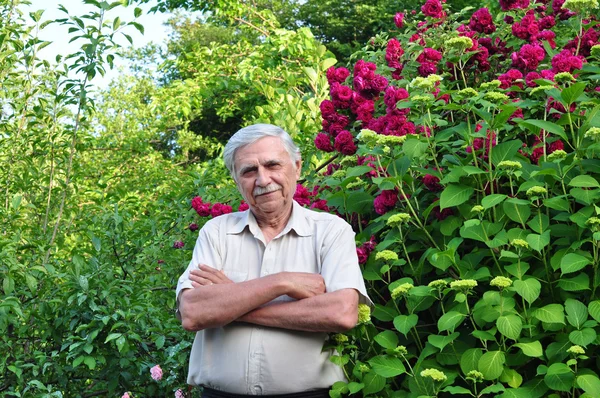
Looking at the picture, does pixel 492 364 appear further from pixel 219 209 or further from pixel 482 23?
pixel 482 23

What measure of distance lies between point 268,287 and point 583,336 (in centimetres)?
98

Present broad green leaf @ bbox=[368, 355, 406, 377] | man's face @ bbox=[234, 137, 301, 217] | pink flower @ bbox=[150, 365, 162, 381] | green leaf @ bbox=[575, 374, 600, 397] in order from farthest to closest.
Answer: pink flower @ bbox=[150, 365, 162, 381]
man's face @ bbox=[234, 137, 301, 217]
broad green leaf @ bbox=[368, 355, 406, 377]
green leaf @ bbox=[575, 374, 600, 397]

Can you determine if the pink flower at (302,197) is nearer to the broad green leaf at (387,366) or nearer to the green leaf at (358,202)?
the green leaf at (358,202)

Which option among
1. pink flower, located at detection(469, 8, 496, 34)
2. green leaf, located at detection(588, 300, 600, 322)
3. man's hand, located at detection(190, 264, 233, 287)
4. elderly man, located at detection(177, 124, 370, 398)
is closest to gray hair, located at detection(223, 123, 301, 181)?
elderly man, located at detection(177, 124, 370, 398)

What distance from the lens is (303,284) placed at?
2777mm

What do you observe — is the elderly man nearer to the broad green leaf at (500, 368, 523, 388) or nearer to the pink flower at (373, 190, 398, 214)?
the pink flower at (373, 190, 398, 214)

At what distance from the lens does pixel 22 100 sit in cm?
545

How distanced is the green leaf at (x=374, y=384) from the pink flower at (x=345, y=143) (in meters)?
1.07

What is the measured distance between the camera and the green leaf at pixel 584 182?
8.64 ft

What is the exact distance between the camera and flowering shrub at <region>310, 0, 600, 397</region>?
2.61 metres

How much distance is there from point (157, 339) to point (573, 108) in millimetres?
2158

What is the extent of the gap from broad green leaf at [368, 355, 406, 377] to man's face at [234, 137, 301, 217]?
0.63 metres

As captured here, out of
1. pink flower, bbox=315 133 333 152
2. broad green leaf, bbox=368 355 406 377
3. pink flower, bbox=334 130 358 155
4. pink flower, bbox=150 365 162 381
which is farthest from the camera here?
pink flower, bbox=150 365 162 381

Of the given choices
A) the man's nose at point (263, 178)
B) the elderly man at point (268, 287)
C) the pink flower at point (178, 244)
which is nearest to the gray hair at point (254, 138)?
the elderly man at point (268, 287)
